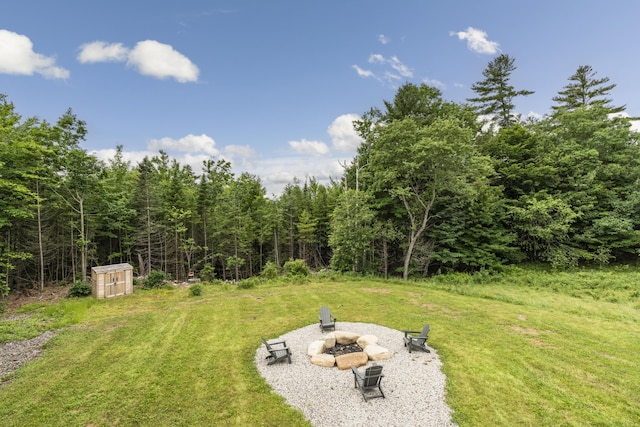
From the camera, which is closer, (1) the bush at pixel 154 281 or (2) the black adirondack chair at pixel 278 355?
(2) the black adirondack chair at pixel 278 355

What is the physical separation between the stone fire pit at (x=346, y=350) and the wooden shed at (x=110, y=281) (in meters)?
12.3

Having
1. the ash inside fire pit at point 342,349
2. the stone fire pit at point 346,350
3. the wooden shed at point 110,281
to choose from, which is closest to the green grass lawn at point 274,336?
the wooden shed at point 110,281

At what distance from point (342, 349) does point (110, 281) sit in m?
13.1

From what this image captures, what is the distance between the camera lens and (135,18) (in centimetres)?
1296

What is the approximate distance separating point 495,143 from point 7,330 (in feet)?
90.5

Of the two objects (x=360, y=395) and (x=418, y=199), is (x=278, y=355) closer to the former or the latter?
(x=360, y=395)

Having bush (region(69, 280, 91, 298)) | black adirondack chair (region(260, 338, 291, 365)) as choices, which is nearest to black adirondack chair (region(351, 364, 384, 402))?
black adirondack chair (region(260, 338, 291, 365))

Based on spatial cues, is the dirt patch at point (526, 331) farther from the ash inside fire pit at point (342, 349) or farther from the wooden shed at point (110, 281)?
the wooden shed at point (110, 281)

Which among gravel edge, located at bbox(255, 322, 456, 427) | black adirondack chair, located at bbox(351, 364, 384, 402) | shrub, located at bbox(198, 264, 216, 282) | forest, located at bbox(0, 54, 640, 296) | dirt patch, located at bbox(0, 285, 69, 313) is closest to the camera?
gravel edge, located at bbox(255, 322, 456, 427)

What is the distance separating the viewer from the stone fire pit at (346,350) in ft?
22.2

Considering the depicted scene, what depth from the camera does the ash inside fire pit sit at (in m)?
7.43

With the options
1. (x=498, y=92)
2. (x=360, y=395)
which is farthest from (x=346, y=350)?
(x=498, y=92)

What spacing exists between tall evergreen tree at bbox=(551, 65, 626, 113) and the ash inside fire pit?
1129 inches

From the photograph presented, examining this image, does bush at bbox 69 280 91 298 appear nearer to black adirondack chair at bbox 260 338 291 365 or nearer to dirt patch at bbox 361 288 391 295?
A: black adirondack chair at bbox 260 338 291 365
